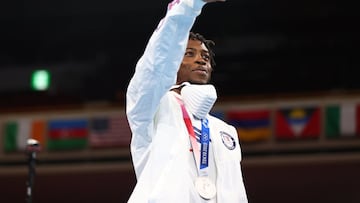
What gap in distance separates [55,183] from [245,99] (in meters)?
3.24

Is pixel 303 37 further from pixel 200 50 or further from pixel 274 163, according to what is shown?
pixel 200 50

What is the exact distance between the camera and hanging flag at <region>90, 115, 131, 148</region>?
1026cm

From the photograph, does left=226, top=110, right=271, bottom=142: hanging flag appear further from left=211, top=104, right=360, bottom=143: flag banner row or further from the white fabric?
the white fabric

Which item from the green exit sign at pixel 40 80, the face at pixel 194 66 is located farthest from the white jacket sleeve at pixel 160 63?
the green exit sign at pixel 40 80

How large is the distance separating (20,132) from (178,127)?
8958 mm

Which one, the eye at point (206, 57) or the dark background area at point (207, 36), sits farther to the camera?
the dark background area at point (207, 36)

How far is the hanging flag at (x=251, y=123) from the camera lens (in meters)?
9.76

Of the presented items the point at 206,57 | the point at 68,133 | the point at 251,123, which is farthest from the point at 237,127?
the point at 206,57

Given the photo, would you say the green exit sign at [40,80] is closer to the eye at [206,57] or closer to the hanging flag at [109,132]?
the hanging flag at [109,132]

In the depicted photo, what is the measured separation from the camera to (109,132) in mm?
10352

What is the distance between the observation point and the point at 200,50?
2.29 m

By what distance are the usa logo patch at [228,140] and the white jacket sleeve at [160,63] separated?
29 cm

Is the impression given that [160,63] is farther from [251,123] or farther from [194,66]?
[251,123]

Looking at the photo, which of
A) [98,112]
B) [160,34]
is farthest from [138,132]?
[98,112]
